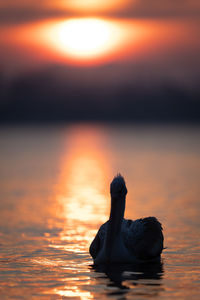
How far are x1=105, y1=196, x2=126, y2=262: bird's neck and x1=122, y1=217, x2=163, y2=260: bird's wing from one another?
38cm

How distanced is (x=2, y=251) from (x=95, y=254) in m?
2.06

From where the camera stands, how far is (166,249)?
14.6 metres

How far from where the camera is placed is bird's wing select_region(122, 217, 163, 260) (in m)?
13.2

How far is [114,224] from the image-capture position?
42.7 ft

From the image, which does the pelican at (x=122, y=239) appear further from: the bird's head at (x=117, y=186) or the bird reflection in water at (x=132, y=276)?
the bird reflection in water at (x=132, y=276)

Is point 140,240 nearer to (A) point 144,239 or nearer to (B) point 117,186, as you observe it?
(A) point 144,239

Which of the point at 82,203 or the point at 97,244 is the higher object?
the point at 82,203

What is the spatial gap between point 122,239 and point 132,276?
1053 mm

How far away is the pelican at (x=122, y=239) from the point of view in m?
12.9

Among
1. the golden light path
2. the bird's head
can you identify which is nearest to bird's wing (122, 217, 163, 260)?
the bird's head

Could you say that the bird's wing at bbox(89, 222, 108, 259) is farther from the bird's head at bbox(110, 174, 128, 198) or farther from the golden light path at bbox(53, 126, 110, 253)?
the golden light path at bbox(53, 126, 110, 253)

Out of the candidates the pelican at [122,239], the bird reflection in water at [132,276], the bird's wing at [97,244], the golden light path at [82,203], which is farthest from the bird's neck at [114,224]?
the golden light path at [82,203]

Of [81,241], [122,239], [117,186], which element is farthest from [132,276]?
[81,241]

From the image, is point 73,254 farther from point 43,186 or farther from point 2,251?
point 43,186
